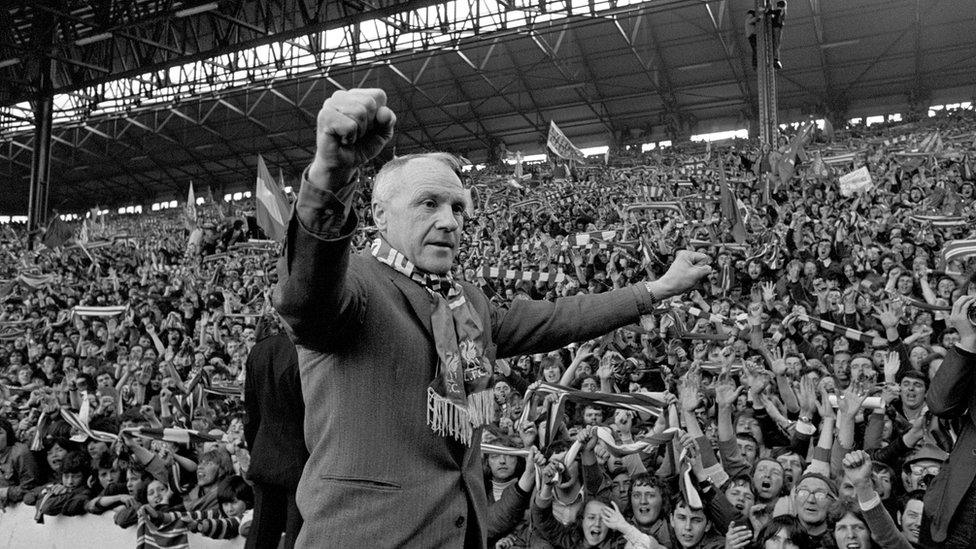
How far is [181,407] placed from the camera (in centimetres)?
769

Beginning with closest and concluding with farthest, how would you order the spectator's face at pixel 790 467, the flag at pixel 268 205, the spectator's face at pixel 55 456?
1. the spectator's face at pixel 790 467
2. the spectator's face at pixel 55 456
3. the flag at pixel 268 205

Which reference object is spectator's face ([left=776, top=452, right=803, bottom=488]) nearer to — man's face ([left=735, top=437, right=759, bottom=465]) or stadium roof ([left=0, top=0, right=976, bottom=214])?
man's face ([left=735, top=437, right=759, bottom=465])

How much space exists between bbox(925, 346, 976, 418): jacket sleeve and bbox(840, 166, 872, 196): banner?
29.8 ft

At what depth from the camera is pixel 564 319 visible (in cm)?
199

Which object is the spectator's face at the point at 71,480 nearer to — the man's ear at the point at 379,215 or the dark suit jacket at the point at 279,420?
the dark suit jacket at the point at 279,420

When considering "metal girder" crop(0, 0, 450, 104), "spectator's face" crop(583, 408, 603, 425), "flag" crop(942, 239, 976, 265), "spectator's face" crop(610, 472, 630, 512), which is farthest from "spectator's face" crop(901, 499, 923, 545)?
"metal girder" crop(0, 0, 450, 104)

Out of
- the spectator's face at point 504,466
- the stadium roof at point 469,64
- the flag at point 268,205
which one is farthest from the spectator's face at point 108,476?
the stadium roof at point 469,64

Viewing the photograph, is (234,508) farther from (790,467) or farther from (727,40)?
(727,40)

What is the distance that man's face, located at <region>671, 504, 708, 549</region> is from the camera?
4172 mm

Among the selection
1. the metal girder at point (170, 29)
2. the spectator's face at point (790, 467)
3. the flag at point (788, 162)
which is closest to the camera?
the spectator's face at point (790, 467)

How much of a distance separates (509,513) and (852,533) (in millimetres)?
1614

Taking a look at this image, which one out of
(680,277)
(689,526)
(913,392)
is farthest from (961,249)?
(680,277)

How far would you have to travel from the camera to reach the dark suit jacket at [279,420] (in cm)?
315

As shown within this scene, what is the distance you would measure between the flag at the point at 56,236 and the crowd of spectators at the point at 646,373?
12.0ft
